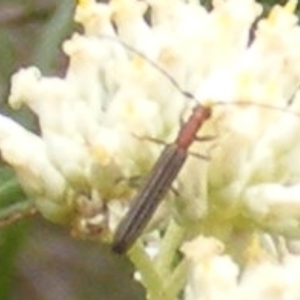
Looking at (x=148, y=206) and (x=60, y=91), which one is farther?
(x=60, y=91)

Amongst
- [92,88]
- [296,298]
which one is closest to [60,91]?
[92,88]

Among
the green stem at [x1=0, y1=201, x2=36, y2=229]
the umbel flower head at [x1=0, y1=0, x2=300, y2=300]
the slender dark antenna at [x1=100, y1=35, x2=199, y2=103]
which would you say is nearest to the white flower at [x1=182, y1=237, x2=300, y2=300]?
the umbel flower head at [x1=0, y1=0, x2=300, y2=300]

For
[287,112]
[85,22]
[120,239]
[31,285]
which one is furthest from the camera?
[31,285]

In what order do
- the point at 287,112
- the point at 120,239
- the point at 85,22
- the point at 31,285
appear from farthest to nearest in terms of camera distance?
the point at 31,285, the point at 85,22, the point at 287,112, the point at 120,239

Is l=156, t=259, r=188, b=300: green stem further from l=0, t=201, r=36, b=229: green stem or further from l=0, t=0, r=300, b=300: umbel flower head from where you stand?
l=0, t=201, r=36, b=229: green stem

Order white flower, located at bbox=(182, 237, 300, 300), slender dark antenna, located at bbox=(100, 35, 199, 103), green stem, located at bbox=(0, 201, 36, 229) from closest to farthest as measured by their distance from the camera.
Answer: white flower, located at bbox=(182, 237, 300, 300) → slender dark antenna, located at bbox=(100, 35, 199, 103) → green stem, located at bbox=(0, 201, 36, 229)

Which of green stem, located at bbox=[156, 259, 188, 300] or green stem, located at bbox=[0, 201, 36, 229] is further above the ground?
green stem, located at bbox=[0, 201, 36, 229]

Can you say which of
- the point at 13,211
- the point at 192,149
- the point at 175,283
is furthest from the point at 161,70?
the point at 13,211

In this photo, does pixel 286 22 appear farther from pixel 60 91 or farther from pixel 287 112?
pixel 60 91

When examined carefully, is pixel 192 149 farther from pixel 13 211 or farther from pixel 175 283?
pixel 13 211
